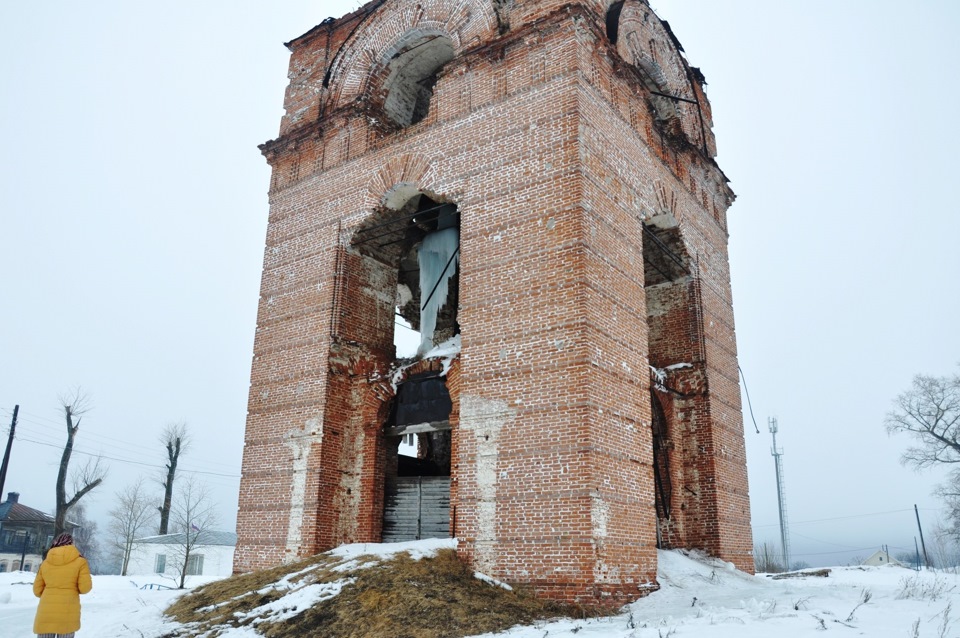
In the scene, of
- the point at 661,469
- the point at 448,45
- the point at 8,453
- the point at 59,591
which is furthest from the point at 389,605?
the point at 8,453

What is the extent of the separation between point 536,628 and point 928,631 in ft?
12.2

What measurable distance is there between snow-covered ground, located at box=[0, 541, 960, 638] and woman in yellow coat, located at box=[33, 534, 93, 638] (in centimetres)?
199

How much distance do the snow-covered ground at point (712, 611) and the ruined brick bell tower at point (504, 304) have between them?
0.73 metres

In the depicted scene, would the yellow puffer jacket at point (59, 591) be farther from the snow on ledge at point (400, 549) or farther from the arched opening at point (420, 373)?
the arched opening at point (420, 373)

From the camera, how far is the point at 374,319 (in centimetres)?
1373

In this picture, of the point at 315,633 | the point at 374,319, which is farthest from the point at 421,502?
the point at 315,633

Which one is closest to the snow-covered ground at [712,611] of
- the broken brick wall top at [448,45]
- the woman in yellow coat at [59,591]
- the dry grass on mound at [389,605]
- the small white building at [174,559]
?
the dry grass on mound at [389,605]

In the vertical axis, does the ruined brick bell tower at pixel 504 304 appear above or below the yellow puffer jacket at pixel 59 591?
above

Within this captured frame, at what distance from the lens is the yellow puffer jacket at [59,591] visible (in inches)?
263

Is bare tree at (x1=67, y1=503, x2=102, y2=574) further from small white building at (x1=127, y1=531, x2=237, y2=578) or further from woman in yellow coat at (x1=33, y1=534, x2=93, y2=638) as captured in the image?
woman in yellow coat at (x1=33, y1=534, x2=93, y2=638)

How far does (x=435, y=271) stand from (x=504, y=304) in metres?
3.54

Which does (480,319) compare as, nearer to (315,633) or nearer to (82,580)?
(315,633)

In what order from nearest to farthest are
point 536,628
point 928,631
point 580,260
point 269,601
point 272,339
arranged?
point 928,631
point 536,628
point 269,601
point 580,260
point 272,339

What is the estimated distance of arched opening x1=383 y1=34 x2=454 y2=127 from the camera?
14555 mm
